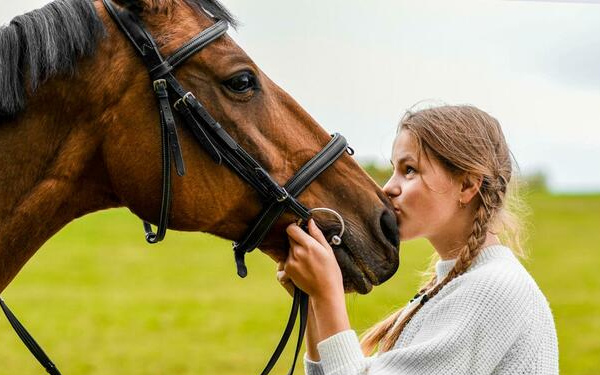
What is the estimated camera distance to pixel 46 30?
1.16m

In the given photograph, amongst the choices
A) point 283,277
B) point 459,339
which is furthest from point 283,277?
point 459,339

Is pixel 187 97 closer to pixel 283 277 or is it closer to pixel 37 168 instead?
pixel 37 168

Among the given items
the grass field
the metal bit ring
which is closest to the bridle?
the metal bit ring

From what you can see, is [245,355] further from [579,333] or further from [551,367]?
[551,367]

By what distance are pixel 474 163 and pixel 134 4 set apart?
66 cm

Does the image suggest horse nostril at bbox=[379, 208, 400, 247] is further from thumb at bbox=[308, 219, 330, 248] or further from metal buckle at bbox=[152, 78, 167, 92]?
metal buckle at bbox=[152, 78, 167, 92]

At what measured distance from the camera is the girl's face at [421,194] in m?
1.31

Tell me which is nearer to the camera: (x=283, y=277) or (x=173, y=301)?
(x=283, y=277)

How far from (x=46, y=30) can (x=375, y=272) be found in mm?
702

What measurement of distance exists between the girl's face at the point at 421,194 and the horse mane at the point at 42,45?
1.92 ft

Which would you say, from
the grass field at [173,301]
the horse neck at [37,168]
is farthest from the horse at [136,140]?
the grass field at [173,301]

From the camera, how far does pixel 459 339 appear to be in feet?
3.75

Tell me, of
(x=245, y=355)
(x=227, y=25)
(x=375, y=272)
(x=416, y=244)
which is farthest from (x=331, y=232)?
(x=416, y=244)

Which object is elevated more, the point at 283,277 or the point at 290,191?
the point at 290,191
